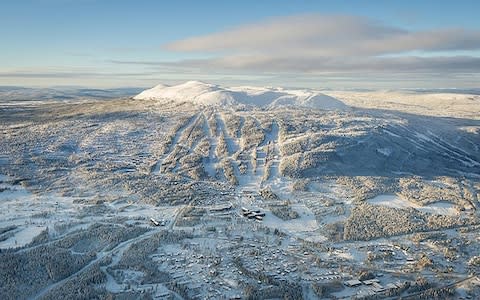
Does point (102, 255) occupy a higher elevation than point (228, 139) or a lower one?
lower

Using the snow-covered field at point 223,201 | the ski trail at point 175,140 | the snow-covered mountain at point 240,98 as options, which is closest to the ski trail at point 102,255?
the snow-covered field at point 223,201

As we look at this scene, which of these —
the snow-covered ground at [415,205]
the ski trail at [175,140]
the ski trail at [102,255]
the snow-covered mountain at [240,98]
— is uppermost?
the snow-covered mountain at [240,98]

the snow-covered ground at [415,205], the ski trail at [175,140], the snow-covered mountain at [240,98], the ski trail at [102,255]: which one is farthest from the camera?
the snow-covered mountain at [240,98]

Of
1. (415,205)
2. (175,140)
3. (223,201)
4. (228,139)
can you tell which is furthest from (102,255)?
(228,139)

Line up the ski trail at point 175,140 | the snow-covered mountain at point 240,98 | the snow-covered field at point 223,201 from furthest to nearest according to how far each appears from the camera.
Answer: the snow-covered mountain at point 240,98
the ski trail at point 175,140
the snow-covered field at point 223,201

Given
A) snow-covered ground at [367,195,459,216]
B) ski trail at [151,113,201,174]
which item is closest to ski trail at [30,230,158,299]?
ski trail at [151,113,201,174]

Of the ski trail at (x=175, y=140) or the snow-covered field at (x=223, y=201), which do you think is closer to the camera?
the snow-covered field at (x=223, y=201)

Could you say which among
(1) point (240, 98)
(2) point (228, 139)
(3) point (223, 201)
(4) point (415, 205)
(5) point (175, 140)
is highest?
(1) point (240, 98)

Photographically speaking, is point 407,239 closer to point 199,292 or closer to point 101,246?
point 199,292

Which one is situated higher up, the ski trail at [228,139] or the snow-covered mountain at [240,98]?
the snow-covered mountain at [240,98]

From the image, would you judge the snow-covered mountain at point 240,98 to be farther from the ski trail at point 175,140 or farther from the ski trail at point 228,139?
the ski trail at point 228,139

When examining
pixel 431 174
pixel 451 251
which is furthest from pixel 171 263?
pixel 431 174

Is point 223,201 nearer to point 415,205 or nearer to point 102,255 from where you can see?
point 102,255
